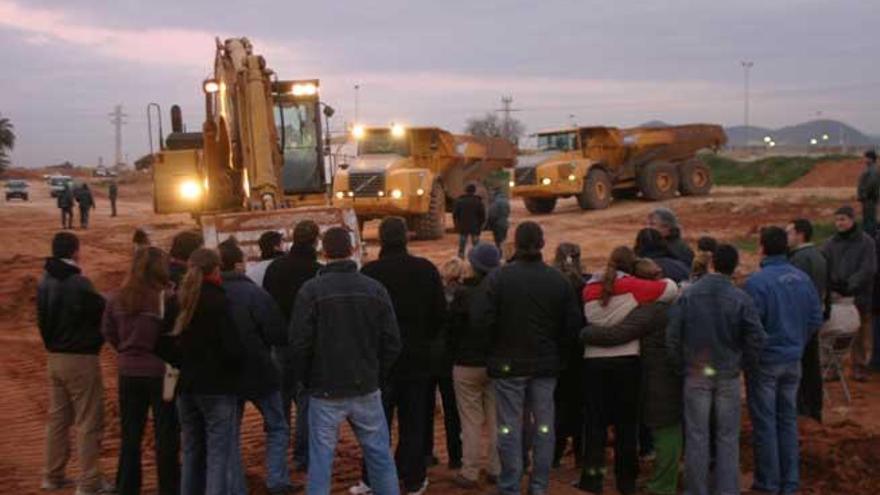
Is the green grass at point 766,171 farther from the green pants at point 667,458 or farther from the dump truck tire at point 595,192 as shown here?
the green pants at point 667,458

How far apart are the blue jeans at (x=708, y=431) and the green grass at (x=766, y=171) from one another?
4204cm

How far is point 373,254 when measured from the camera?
74.0 feet

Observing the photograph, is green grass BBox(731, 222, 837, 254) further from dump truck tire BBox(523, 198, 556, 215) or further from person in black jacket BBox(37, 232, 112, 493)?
person in black jacket BBox(37, 232, 112, 493)

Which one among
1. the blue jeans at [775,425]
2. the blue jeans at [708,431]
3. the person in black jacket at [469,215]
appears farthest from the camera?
the person in black jacket at [469,215]

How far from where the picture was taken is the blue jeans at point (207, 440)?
613 centimetres

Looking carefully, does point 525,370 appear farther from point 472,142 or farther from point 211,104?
point 472,142

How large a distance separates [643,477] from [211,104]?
9631 mm

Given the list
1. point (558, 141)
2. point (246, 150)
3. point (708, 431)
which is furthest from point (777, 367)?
point (558, 141)

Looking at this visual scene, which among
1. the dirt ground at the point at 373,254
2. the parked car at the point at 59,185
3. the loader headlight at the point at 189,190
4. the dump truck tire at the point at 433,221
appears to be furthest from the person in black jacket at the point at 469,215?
the parked car at the point at 59,185

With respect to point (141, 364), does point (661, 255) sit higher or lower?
higher

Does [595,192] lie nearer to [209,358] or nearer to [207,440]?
[207,440]

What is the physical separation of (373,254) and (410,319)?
1599 centimetres

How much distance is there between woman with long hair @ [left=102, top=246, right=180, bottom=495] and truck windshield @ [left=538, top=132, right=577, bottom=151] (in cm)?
2719

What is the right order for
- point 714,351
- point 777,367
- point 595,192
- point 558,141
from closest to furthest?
point 714,351 < point 777,367 < point 595,192 < point 558,141
